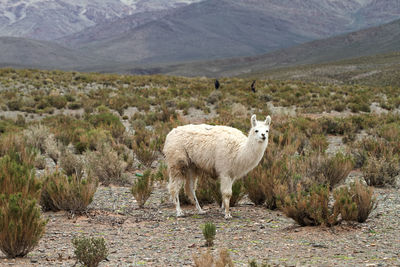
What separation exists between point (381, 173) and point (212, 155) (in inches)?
164

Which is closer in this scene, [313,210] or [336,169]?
[313,210]

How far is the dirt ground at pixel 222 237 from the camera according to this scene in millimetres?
5055

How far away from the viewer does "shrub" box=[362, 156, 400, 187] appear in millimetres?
9344

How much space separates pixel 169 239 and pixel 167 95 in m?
23.0

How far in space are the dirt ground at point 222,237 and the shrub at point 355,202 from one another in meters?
0.16

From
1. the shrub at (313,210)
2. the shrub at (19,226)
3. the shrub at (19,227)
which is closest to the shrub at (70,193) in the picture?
the shrub at (19,226)

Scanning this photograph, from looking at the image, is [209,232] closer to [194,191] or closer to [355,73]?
[194,191]

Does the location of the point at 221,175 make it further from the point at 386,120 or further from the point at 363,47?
the point at 363,47

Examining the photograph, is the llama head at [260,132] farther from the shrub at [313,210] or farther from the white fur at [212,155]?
the shrub at [313,210]

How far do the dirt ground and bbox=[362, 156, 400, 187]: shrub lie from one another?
1386mm

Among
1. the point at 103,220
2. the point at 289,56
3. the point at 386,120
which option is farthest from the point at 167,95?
the point at 289,56

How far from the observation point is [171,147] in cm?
758

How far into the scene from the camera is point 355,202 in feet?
21.2

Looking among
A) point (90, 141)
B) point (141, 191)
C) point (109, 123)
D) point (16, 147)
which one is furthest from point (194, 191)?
point (109, 123)
